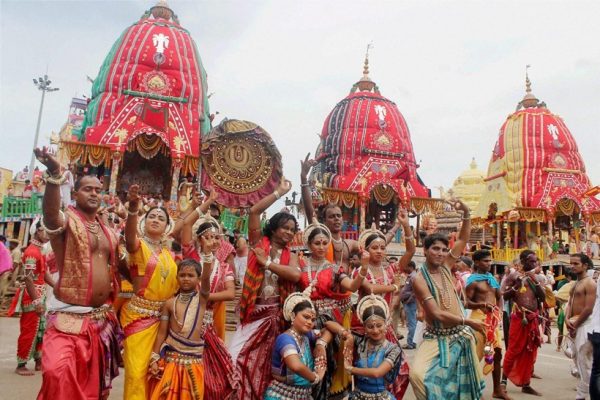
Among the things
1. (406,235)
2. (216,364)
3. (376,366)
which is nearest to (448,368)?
(376,366)

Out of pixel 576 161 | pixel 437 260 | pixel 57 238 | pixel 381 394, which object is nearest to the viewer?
pixel 57 238

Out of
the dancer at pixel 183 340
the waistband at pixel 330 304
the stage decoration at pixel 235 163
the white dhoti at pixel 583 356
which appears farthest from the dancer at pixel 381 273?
the stage decoration at pixel 235 163

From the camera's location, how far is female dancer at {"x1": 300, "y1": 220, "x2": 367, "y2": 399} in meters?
3.85

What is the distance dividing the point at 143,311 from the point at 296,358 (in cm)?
115

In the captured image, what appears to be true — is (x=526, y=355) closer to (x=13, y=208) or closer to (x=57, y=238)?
(x=57, y=238)

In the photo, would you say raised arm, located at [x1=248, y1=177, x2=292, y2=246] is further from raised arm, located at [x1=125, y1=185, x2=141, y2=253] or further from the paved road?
the paved road

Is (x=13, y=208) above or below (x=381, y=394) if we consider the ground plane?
above

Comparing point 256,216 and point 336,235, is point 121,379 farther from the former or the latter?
point 336,235

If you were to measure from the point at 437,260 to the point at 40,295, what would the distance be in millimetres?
4494

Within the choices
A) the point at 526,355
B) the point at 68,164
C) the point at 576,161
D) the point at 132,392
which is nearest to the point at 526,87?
the point at 576,161

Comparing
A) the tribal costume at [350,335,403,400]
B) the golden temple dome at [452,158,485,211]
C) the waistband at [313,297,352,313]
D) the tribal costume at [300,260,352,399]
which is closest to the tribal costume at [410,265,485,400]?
the tribal costume at [350,335,403,400]

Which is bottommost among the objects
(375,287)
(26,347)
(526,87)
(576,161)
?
(26,347)

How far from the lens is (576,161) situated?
25531 mm

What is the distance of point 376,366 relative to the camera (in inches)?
141
